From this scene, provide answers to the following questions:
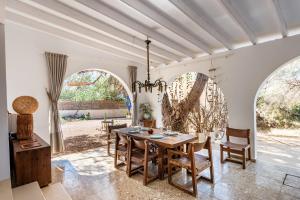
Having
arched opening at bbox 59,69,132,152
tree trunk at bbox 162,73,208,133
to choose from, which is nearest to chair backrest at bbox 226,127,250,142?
tree trunk at bbox 162,73,208,133

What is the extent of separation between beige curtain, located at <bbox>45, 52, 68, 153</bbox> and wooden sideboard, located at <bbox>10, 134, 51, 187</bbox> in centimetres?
200

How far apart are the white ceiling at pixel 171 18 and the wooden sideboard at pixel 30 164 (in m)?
2.11

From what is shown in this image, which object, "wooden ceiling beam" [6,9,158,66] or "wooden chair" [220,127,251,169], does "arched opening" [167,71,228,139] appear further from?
"wooden ceiling beam" [6,9,158,66]

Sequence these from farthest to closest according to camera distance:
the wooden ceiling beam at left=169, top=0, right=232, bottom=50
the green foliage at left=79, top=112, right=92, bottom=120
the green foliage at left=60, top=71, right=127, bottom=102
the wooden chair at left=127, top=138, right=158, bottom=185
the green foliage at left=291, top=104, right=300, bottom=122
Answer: the green foliage at left=79, top=112, right=92, bottom=120 → the green foliage at left=60, top=71, right=127, bottom=102 → the green foliage at left=291, top=104, right=300, bottom=122 → the wooden chair at left=127, top=138, right=158, bottom=185 → the wooden ceiling beam at left=169, top=0, right=232, bottom=50

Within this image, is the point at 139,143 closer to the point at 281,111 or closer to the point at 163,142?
the point at 163,142

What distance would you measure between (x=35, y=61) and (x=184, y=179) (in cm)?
416

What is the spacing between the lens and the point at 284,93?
5656 millimetres

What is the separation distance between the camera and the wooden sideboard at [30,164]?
197 centimetres

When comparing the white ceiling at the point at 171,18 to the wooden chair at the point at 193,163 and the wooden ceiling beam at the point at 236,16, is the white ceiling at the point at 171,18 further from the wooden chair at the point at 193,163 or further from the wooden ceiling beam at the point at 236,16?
the wooden chair at the point at 193,163

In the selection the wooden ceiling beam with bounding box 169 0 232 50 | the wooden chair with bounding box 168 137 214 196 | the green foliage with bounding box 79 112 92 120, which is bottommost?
the green foliage with bounding box 79 112 92 120

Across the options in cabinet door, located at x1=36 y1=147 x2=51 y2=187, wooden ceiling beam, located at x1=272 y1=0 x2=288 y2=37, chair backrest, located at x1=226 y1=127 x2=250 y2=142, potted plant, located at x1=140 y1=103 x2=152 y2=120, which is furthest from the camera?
potted plant, located at x1=140 y1=103 x2=152 y2=120

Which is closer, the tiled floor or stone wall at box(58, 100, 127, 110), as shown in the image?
the tiled floor

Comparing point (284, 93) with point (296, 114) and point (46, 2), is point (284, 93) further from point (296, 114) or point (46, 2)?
point (46, 2)

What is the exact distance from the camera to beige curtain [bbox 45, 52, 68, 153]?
412 cm
